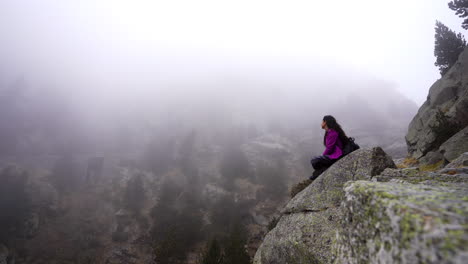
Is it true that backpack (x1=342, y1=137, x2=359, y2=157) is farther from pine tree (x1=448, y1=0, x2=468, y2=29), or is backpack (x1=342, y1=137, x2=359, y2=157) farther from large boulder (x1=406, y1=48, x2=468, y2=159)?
pine tree (x1=448, y1=0, x2=468, y2=29)

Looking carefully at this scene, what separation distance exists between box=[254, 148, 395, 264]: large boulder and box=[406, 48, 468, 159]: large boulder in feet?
51.9

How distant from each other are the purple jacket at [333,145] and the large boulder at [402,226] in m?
4.68

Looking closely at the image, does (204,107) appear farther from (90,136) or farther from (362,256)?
(362,256)

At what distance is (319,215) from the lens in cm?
514

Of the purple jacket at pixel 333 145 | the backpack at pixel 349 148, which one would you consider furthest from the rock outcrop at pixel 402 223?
the purple jacket at pixel 333 145

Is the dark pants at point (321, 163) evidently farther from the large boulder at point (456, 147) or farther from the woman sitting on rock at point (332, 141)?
the large boulder at point (456, 147)

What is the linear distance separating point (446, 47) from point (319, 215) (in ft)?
132

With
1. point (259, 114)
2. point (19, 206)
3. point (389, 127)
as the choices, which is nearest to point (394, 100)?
point (389, 127)

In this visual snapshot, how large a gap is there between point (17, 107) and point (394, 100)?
488 feet

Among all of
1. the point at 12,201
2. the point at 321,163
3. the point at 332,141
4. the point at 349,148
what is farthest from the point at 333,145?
the point at 12,201

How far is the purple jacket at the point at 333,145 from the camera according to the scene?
20.6 feet

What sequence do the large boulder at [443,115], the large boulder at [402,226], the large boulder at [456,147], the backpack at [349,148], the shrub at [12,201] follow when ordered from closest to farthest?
the large boulder at [402,226], the backpack at [349,148], the large boulder at [456,147], the large boulder at [443,115], the shrub at [12,201]

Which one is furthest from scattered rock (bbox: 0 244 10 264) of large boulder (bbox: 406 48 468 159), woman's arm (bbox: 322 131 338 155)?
large boulder (bbox: 406 48 468 159)

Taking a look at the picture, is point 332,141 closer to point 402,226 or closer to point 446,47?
point 402,226
